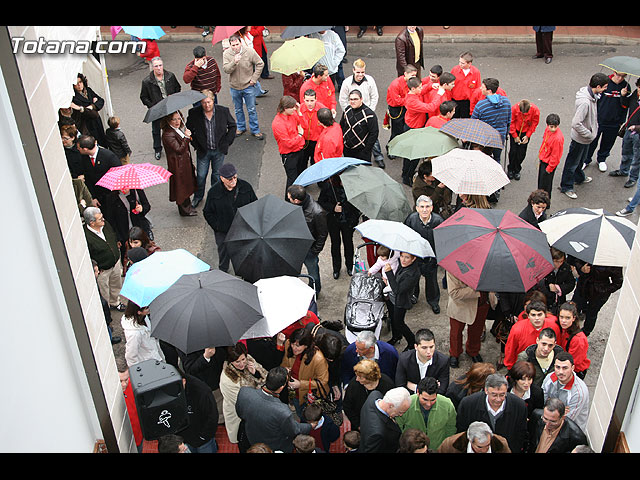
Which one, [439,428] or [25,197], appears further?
[439,428]

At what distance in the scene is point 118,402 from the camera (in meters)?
5.75

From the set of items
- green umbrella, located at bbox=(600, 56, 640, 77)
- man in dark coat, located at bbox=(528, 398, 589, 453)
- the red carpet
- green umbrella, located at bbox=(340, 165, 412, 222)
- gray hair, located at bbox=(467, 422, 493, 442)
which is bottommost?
the red carpet

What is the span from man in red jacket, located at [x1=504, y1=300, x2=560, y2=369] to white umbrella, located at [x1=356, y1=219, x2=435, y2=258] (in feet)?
→ 3.77

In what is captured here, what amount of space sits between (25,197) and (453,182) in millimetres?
5164

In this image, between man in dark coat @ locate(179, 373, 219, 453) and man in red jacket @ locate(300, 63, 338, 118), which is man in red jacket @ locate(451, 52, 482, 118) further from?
man in dark coat @ locate(179, 373, 219, 453)

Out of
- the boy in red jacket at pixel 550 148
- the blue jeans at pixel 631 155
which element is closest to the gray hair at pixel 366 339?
the boy in red jacket at pixel 550 148

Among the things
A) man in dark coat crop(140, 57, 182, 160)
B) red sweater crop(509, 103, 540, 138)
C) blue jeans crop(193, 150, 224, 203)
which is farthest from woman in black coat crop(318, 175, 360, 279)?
man in dark coat crop(140, 57, 182, 160)

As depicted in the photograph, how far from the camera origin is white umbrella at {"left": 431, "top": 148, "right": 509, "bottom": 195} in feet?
27.3

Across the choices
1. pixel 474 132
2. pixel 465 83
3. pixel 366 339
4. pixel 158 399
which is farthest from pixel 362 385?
pixel 465 83

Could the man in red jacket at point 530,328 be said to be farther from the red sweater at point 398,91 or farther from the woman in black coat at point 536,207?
the red sweater at point 398,91

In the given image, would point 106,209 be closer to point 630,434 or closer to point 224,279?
point 224,279

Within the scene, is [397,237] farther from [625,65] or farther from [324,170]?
[625,65]
